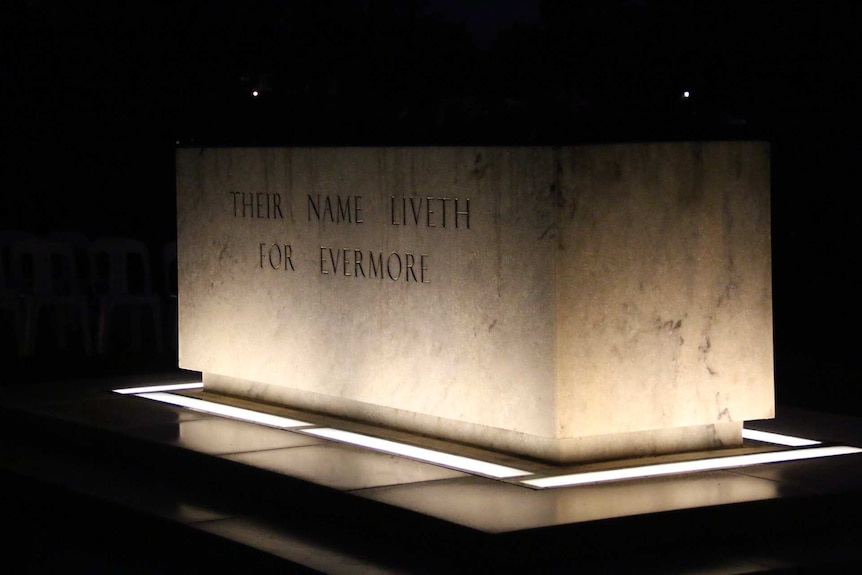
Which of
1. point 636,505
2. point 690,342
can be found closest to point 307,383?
point 690,342

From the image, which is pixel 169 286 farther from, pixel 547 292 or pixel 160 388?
pixel 547 292

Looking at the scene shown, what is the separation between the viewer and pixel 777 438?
789 centimetres

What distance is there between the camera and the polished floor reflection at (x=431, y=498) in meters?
6.01

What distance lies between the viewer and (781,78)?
70.6 feet

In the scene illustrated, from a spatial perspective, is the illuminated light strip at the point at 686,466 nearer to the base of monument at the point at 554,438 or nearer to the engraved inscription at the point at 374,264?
the base of monument at the point at 554,438

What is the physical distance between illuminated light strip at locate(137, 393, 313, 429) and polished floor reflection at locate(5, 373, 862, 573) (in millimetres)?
87

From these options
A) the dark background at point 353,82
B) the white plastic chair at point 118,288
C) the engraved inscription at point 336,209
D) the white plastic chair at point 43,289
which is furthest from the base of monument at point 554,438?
the dark background at point 353,82

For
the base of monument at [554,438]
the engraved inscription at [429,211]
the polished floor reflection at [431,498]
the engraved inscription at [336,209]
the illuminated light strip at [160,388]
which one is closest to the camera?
the polished floor reflection at [431,498]

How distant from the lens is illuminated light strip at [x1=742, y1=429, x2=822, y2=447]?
7739mm

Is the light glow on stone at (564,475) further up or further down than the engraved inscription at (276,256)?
further down

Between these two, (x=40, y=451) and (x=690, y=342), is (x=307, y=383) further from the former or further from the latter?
(x=690, y=342)

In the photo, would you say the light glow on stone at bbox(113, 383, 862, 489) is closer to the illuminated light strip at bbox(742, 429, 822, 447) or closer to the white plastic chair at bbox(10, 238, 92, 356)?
the illuminated light strip at bbox(742, 429, 822, 447)

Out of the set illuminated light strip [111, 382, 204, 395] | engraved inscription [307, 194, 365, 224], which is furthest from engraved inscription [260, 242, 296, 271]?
illuminated light strip [111, 382, 204, 395]

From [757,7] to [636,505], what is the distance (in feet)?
52.8
